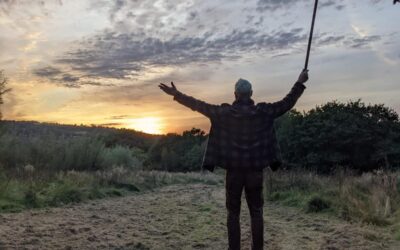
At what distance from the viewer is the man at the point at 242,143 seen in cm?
632

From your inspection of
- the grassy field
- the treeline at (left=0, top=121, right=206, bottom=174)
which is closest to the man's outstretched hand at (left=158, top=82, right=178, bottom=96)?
the grassy field

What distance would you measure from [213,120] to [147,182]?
14.6 meters

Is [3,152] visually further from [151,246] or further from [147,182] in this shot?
[151,246]

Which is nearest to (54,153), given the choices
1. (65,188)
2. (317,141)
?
(65,188)

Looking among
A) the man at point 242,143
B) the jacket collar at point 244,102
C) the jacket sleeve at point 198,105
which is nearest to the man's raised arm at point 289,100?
the man at point 242,143

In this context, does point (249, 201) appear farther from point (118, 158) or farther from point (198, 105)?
point (118, 158)

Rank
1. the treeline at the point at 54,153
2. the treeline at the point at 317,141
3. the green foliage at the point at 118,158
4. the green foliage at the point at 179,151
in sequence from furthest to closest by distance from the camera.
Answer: the green foliage at the point at 179,151
the green foliage at the point at 118,158
the treeline at the point at 317,141
the treeline at the point at 54,153

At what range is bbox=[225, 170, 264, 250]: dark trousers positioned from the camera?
6.38 meters

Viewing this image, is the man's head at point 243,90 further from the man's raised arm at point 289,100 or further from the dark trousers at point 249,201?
the dark trousers at point 249,201

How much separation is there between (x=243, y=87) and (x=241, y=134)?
1.94 feet

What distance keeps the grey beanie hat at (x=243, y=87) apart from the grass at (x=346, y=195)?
14.9 feet

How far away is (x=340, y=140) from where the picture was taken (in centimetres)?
3956

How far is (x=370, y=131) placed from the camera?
40.7 metres

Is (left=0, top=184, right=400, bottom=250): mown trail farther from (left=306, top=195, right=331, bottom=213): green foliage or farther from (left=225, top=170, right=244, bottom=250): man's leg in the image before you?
(left=225, top=170, right=244, bottom=250): man's leg
